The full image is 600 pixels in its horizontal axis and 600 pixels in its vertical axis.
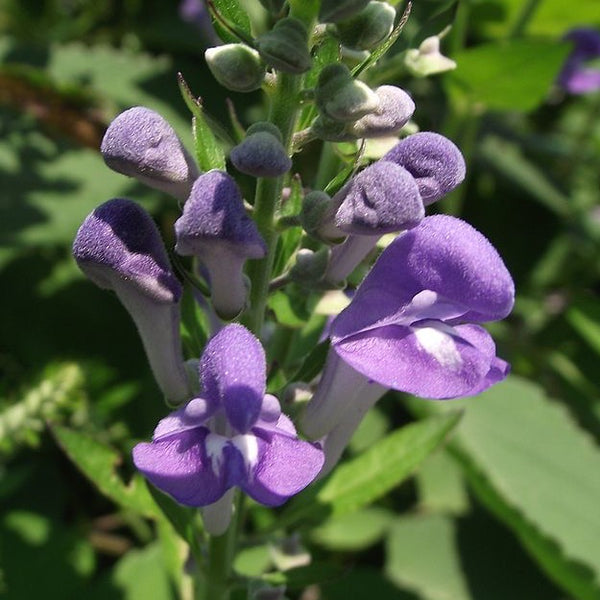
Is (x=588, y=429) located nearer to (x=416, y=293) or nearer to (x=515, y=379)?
(x=515, y=379)

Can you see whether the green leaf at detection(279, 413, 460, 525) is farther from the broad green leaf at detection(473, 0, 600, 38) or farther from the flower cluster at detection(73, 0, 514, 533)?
the broad green leaf at detection(473, 0, 600, 38)

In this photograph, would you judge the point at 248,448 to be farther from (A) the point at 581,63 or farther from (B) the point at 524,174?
(A) the point at 581,63

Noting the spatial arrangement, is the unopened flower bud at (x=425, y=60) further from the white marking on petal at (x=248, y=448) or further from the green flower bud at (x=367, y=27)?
the white marking on petal at (x=248, y=448)

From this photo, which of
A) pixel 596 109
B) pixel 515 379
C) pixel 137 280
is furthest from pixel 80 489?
pixel 596 109

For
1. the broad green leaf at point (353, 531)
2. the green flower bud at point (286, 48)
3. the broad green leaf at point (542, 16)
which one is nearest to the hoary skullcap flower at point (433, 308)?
the green flower bud at point (286, 48)

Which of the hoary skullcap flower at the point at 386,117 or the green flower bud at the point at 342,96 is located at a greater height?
the green flower bud at the point at 342,96

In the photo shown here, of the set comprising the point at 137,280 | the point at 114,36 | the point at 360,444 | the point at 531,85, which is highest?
the point at 137,280
